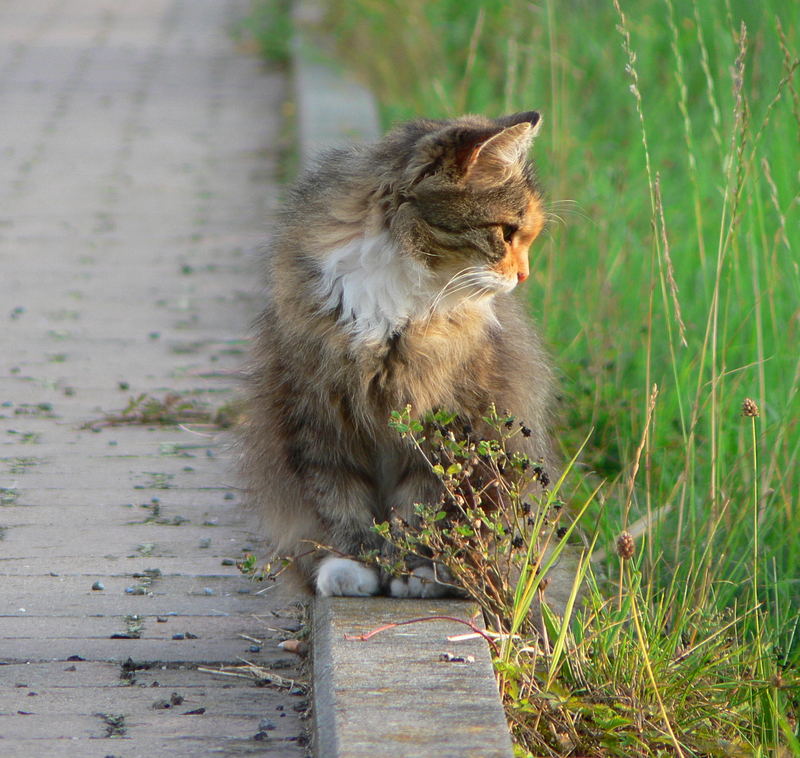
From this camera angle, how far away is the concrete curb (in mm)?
2369

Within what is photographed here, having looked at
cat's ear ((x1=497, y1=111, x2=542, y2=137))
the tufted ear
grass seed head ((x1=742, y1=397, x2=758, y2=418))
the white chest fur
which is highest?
cat's ear ((x1=497, y1=111, x2=542, y2=137))

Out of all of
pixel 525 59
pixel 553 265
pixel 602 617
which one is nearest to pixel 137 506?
pixel 602 617

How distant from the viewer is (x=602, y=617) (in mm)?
3002

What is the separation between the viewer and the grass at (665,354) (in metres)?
2.77

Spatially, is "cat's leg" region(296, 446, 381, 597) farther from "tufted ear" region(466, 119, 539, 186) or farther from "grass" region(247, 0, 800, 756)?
"tufted ear" region(466, 119, 539, 186)

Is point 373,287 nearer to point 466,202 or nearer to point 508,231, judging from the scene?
point 466,202

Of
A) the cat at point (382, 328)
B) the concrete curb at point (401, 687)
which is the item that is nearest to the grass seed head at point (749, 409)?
the cat at point (382, 328)

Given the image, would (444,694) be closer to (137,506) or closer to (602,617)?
(602,617)

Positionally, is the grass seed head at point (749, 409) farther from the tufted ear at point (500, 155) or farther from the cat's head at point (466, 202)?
the tufted ear at point (500, 155)

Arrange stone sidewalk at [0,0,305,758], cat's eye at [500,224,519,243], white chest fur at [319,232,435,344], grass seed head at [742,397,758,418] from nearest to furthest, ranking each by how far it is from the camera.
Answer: grass seed head at [742,397,758,418], stone sidewalk at [0,0,305,758], white chest fur at [319,232,435,344], cat's eye at [500,224,519,243]

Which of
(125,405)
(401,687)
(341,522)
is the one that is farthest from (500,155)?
(125,405)

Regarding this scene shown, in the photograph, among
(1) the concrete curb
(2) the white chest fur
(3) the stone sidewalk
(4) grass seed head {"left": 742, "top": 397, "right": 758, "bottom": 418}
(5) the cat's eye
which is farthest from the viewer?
(5) the cat's eye

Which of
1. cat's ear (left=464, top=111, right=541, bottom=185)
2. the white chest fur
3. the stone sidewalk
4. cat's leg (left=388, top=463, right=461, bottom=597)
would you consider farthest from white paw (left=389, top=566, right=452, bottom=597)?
cat's ear (left=464, top=111, right=541, bottom=185)

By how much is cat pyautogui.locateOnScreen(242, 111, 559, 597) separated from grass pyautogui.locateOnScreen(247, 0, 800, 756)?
0.41 meters
